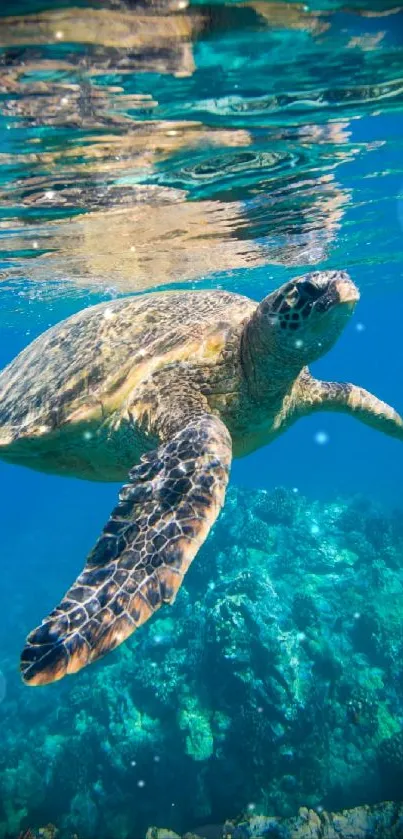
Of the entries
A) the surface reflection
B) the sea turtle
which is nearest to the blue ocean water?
the surface reflection

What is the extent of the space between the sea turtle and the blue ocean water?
8.65 feet

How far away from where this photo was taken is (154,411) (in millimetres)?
4855

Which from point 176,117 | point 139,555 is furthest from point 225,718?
point 176,117

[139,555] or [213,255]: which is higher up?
[213,255]

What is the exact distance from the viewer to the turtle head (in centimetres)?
400

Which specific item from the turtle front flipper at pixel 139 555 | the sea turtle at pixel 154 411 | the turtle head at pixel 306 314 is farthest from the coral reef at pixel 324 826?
the turtle head at pixel 306 314

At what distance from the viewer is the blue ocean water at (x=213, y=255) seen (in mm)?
5371

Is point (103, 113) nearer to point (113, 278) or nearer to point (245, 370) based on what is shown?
point (245, 370)

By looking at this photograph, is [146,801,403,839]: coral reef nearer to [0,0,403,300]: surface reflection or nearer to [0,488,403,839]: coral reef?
[0,488,403,839]: coral reef

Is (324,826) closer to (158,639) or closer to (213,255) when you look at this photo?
(158,639)

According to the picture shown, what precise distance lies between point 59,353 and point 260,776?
8.18 m

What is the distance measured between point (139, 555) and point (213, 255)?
15.0m

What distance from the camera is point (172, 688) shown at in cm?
1108

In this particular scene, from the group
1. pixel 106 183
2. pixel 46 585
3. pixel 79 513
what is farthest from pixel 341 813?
pixel 79 513
